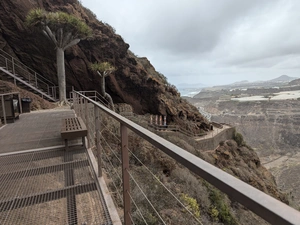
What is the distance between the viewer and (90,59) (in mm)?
16984

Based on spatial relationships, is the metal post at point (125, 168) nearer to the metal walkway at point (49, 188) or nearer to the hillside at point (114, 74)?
the metal walkway at point (49, 188)

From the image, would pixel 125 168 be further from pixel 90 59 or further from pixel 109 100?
pixel 90 59

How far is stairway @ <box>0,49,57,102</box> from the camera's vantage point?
12.1 m

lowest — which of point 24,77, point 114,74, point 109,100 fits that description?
point 109,100

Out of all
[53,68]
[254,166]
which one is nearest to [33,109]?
[53,68]

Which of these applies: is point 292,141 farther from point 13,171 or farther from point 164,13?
point 13,171

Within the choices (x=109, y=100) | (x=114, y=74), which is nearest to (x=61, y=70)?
(x=109, y=100)

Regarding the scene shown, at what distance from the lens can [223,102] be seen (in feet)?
254

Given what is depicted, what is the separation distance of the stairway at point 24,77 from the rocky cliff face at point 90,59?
29.0 inches

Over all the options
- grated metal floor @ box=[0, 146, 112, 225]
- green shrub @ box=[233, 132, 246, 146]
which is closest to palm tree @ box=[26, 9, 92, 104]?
grated metal floor @ box=[0, 146, 112, 225]

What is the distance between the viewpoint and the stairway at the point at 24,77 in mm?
12109

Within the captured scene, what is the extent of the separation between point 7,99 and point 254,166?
63.7 feet

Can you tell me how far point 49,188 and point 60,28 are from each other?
11293 mm

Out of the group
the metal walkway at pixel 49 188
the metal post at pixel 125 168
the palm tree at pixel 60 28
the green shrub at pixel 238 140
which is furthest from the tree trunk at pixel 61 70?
the green shrub at pixel 238 140
